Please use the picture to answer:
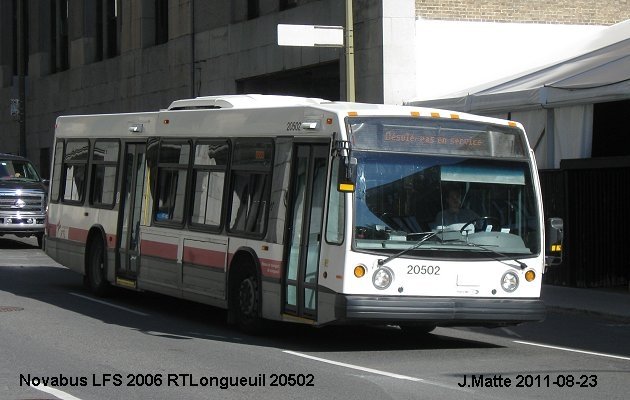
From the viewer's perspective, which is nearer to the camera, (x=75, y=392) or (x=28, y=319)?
(x=75, y=392)

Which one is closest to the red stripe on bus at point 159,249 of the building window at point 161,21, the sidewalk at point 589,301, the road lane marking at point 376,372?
the road lane marking at point 376,372

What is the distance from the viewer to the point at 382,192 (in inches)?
478

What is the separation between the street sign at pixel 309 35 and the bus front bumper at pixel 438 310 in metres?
8.09

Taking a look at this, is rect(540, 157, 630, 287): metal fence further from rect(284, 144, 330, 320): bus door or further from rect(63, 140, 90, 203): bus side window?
rect(284, 144, 330, 320): bus door

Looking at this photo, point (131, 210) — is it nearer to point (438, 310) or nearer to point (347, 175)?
point (347, 175)

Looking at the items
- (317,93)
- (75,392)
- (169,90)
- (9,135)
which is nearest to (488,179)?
(75,392)

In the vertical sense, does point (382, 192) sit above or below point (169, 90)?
below

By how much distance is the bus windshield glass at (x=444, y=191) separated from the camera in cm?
1209

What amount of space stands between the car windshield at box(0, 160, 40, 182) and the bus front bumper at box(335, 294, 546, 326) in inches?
737

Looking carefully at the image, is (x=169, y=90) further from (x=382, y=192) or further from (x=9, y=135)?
(x=382, y=192)

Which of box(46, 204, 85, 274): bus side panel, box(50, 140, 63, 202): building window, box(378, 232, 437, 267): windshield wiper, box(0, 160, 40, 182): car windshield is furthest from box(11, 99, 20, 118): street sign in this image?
box(378, 232, 437, 267): windshield wiper

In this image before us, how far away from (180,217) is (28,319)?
2.32 metres

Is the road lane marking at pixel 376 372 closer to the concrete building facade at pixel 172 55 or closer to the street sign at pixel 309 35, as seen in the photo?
the street sign at pixel 309 35

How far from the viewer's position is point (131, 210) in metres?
16.8
